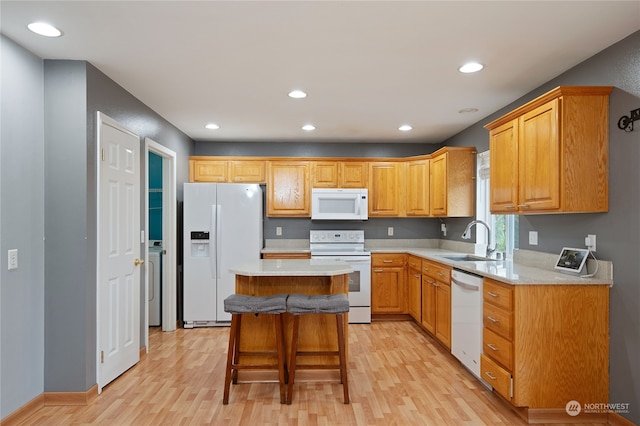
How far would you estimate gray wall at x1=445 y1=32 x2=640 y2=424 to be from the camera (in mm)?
2291

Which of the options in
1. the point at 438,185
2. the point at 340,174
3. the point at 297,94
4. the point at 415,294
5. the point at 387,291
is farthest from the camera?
the point at 340,174

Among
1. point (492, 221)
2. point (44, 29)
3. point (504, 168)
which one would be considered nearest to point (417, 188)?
point (492, 221)

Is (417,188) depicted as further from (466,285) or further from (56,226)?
(56,226)

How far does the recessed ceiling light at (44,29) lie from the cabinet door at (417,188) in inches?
161

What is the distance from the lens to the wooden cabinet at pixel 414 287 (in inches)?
179

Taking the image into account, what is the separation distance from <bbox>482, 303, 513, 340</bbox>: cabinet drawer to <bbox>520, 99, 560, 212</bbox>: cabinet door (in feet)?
2.47

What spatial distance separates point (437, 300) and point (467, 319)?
776 millimetres

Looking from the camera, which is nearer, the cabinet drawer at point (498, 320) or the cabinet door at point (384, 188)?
the cabinet drawer at point (498, 320)

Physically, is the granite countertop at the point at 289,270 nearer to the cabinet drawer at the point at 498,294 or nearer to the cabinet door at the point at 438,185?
the cabinet drawer at the point at 498,294

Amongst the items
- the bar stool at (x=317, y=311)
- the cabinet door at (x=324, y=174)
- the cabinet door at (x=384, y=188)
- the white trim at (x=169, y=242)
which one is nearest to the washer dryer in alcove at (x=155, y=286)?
the white trim at (x=169, y=242)

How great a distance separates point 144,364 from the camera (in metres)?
3.53

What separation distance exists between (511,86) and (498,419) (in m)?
2.49

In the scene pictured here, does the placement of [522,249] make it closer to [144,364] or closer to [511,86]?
[511,86]

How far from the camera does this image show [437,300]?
13.0 ft
